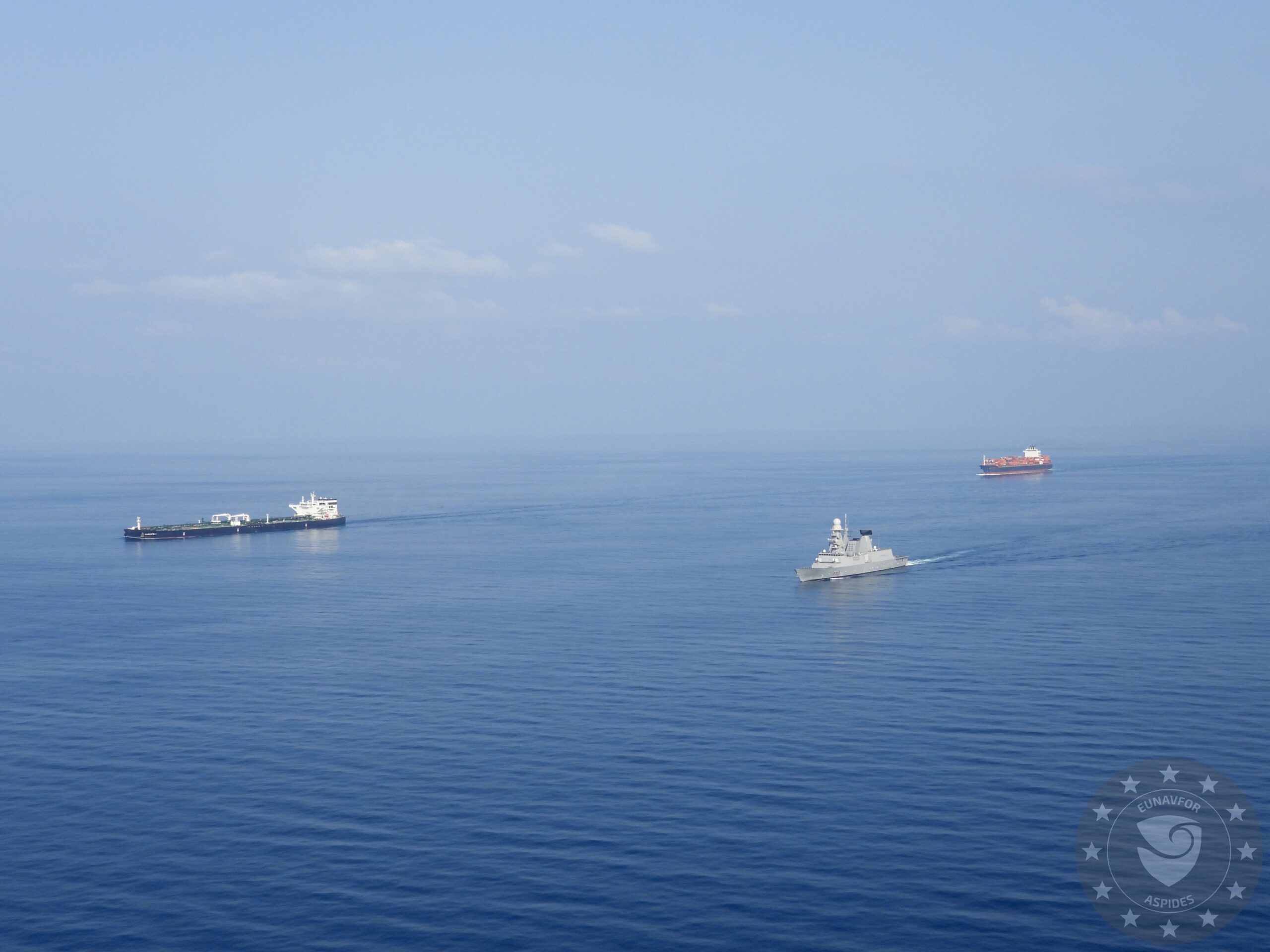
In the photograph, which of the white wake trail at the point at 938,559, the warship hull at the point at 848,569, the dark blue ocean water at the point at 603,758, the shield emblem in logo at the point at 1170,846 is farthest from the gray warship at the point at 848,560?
the shield emblem in logo at the point at 1170,846

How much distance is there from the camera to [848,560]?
156 meters

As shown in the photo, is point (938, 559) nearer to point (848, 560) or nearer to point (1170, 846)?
point (848, 560)

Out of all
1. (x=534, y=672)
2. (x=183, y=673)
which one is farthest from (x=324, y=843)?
(x=183, y=673)

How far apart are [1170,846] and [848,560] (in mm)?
97074

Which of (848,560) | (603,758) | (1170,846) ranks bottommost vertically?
Answer: (1170,846)

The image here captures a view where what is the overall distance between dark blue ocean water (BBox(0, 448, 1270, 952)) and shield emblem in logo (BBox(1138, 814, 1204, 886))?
3.74 m

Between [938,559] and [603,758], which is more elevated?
[938,559]

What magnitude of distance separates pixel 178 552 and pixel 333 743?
134421mm

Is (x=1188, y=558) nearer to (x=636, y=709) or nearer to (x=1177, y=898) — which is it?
(x=636, y=709)

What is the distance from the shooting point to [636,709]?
283 ft

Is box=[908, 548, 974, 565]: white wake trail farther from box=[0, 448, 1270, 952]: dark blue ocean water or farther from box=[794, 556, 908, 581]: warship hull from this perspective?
box=[0, 448, 1270, 952]: dark blue ocean water

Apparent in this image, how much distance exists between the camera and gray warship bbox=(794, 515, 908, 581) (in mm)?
153375

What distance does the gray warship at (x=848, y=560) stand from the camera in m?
153

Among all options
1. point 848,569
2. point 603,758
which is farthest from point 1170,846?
point 848,569
